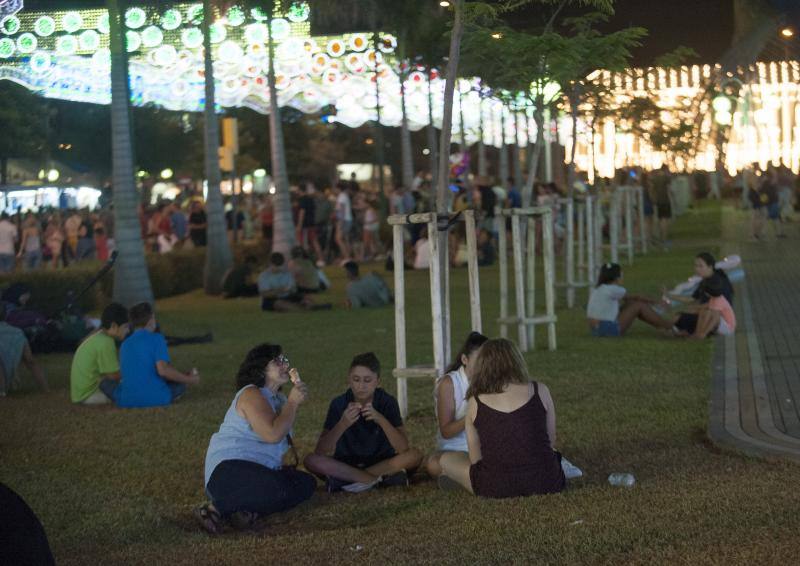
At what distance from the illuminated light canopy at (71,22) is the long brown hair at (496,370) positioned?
2164 centimetres

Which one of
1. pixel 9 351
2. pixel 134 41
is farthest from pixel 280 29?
pixel 9 351

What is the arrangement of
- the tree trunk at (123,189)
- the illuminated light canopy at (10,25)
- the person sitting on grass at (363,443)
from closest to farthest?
the person sitting on grass at (363,443), the tree trunk at (123,189), the illuminated light canopy at (10,25)

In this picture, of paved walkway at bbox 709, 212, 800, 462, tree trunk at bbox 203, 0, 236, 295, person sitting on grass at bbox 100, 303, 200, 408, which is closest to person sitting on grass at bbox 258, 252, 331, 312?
tree trunk at bbox 203, 0, 236, 295

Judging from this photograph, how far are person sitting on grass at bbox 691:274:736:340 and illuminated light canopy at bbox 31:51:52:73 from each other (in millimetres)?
14460

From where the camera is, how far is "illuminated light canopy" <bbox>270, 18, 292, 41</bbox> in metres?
29.9

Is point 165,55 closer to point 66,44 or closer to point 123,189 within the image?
point 66,44

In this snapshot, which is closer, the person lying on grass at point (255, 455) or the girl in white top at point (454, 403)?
the person lying on grass at point (255, 455)

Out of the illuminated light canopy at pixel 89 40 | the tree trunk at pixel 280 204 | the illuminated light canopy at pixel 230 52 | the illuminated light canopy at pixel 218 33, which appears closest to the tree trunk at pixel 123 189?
the tree trunk at pixel 280 204

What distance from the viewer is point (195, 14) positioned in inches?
970

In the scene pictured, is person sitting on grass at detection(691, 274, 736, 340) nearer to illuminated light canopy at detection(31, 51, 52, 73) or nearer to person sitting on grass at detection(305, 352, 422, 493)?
person sitting on grass at detection(305, 352, 422, 493)

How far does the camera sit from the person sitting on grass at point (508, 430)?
7.32 metres

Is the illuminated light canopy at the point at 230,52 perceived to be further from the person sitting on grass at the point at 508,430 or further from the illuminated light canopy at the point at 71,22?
the person sitting on grass at the point at 508,430

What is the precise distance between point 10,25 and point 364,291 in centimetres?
880

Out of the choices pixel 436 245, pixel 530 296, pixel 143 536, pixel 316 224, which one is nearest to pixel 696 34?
pixel 316 224
